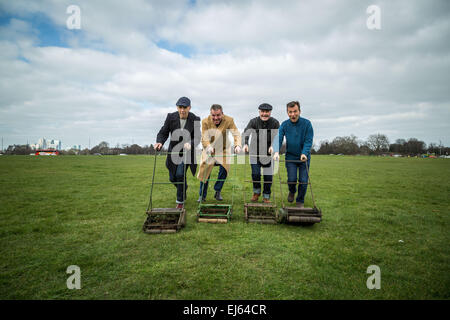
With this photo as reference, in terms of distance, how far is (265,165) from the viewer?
20.1 ft

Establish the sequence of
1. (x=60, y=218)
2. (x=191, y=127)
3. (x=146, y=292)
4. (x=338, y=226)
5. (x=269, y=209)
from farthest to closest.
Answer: (x=191, y=127) < (x=269, y=209) < (x=60, y=218) < (x=338, y=226) < (x=146, y=292)

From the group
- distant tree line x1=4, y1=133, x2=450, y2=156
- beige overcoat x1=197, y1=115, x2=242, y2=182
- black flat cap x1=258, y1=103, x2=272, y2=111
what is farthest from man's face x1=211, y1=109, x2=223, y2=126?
distant tree line x1=4, y1=133, x2=450, y2=156

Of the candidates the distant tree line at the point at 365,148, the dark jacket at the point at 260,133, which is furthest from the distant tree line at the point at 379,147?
the dark jacket at the point at 260,133

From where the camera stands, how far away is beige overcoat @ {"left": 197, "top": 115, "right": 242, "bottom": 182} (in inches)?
249

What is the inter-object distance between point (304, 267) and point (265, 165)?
3.41 meters

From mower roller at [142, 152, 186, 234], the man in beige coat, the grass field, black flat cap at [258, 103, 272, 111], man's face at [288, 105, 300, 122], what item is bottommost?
the grass field

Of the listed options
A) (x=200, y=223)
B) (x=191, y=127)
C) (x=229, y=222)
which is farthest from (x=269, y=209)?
(x=191, y=127)

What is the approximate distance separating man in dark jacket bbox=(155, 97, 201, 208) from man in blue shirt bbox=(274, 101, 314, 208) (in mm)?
2214

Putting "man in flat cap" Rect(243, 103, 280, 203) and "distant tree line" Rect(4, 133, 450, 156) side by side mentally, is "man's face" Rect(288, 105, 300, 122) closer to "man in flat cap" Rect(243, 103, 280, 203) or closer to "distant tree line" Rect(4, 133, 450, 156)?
"man in flat cap" Rect(243, 103, 280, 203)

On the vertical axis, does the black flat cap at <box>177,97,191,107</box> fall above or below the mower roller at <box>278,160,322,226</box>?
above

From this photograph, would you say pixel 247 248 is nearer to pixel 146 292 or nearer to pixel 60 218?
pixel 146 292

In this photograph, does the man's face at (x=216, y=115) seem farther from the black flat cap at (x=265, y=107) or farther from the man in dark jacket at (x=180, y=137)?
the black flat cap at (x=265, y=107)

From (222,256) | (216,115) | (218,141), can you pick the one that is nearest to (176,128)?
(216,115)

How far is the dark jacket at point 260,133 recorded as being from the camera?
621cm
